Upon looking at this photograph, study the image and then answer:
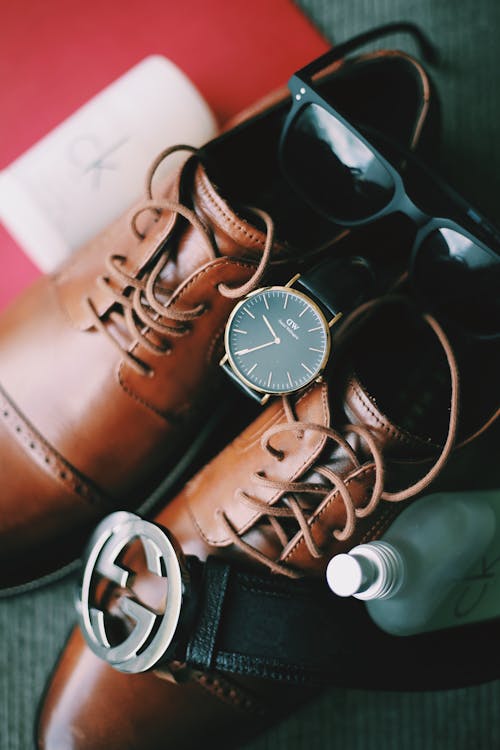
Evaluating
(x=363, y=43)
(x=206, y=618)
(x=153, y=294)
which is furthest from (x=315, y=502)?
(x=363, y=43)

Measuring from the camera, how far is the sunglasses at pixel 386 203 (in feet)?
1.89

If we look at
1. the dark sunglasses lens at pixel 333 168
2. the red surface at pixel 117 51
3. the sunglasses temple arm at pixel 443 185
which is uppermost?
the red surface at pixel 117 51

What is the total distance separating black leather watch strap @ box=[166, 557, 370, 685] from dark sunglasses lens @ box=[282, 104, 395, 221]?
0.35 meters

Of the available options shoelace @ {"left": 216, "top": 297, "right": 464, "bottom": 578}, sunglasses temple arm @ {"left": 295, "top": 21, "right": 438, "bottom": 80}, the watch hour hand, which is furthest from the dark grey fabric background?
the watch hour hand

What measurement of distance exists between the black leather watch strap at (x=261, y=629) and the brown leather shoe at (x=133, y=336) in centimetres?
15

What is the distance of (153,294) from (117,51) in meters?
0.37

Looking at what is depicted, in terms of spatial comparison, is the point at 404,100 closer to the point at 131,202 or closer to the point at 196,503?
the point at 131,202

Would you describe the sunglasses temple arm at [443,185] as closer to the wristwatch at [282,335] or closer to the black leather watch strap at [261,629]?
the wristwatch at [282,335]

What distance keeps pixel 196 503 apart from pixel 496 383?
1.01 ft

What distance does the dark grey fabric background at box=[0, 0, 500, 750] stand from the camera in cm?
71

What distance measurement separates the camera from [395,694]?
0.74 meters

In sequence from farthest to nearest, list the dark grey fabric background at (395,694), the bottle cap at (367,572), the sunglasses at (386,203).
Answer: the dark grey fabric background at (395,694)
the sunglasses at (386,203)
the bottle cap at (367,572)

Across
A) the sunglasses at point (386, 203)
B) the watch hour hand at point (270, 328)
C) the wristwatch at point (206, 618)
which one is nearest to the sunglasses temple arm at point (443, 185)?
the sunglasses at point (386, 203)

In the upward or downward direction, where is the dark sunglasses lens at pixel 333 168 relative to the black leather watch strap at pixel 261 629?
upward
